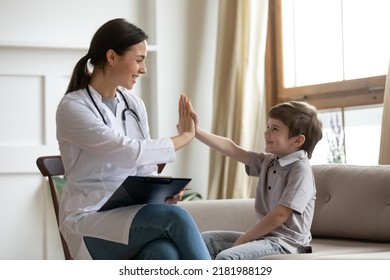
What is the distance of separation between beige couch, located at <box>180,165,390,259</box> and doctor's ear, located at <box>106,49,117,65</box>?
86 cm

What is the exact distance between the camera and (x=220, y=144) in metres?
2.75

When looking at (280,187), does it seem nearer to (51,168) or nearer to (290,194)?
(290,194)

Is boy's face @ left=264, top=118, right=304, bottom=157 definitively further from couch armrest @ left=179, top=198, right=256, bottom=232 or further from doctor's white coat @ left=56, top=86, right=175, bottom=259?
couch armrest @ left=179, top=198, right=256, bottom=232

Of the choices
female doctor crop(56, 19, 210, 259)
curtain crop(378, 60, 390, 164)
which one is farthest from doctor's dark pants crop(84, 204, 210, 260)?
curtain crop(378, 60, 390, 164)

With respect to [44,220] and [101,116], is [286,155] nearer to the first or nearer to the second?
[101,116]

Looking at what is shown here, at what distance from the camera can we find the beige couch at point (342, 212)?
275 centimetres

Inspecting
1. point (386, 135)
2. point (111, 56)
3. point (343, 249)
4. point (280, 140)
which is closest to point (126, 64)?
point (111, 56)

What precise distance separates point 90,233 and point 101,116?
0.42 meters

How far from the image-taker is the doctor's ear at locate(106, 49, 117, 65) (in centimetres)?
256

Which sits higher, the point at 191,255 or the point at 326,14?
the point at 326,14

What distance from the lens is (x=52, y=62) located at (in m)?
4.64

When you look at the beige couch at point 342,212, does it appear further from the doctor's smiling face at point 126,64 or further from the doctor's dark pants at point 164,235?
the doctor's smiling face at point 126,64

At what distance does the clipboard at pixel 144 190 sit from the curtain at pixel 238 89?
2204 millimetres
